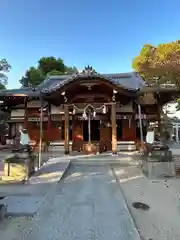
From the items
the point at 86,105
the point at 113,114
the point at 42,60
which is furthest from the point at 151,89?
the point at 42,60

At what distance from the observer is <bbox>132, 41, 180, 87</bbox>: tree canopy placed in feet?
24.2

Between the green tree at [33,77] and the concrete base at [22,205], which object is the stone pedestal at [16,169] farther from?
the green tree at [33,77]

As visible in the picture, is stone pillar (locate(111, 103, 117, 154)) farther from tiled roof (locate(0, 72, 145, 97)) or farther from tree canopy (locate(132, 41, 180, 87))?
tree canopy (locate(132, 41, 180, 87))

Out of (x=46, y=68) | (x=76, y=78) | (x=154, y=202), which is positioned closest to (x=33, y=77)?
(x=46, y=68)

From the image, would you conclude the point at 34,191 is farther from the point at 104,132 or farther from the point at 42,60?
the point at 42,60

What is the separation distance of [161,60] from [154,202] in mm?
4362

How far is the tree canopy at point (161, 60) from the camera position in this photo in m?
7.38

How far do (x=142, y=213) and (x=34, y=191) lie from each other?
286cm

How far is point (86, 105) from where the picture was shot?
1400 centimetres

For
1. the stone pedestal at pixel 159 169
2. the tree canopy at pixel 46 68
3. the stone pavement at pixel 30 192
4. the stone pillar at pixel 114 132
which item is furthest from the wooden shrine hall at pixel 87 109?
the tree canopy at pixel 46 68

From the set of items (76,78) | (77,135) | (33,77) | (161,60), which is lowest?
(77,135)

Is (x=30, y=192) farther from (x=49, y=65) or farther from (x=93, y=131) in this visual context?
(x=49, y=65)

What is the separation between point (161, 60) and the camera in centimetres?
758

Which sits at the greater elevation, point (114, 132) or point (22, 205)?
point (114, 132)
